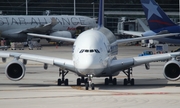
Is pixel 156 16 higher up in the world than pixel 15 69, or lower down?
higher up

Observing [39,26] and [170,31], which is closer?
[170,31]

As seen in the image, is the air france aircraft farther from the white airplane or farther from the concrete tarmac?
the concrete tarmac

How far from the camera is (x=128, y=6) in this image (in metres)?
105

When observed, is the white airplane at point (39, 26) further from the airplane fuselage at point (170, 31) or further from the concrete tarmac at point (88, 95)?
the concrete tarmac at point (88, 95)

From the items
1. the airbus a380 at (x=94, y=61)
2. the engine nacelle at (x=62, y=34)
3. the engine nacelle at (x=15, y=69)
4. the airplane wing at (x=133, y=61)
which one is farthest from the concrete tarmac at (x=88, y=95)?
the engine nacelle at (x=62, y=34)

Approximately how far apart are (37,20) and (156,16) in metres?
30.3

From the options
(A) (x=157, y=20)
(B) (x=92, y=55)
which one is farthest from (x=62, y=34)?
(B) (x=92, y=55)

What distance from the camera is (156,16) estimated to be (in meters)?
56.5

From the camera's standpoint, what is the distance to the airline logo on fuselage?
267 feet

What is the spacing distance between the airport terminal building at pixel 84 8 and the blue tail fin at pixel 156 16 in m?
43.6

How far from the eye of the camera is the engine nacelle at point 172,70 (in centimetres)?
2503

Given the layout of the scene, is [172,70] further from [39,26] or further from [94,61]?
[39,26]

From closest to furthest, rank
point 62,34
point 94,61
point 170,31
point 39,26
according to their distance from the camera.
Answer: point 94,61, point 170,31, point 62,34, point 39,26

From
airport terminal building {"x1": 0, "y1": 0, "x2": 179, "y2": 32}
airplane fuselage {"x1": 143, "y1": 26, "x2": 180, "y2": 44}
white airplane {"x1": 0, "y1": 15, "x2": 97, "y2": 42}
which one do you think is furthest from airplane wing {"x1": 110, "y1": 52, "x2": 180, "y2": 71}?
airport terminal building {"x1": 0, "y1": 0, "x2": 179, "y2": 32}
